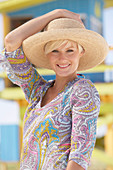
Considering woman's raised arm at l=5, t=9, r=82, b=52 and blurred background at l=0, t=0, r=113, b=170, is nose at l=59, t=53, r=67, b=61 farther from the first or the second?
blurred background at l=0, t=0, r=113, b=170

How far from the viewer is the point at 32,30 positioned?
1.53 m

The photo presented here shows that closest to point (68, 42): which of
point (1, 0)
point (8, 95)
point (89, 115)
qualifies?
point (89, 115)

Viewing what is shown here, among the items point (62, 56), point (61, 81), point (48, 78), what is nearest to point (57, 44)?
point (62, 56)

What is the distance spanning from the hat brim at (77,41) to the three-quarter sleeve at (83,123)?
0.72 feet

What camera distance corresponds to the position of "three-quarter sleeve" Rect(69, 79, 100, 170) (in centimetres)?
126

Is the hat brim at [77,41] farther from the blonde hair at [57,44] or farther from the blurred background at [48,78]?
the blurred background at [48,78]

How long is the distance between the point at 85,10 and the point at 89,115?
453 centimetres

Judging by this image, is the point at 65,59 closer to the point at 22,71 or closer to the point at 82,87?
the point at 82,87

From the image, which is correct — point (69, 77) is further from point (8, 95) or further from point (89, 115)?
point (8, 95)

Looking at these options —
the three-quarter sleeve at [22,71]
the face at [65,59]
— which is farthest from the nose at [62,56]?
the three-quarter sleeve at [22,71]

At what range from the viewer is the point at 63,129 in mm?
1341

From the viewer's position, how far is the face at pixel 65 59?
141 cm

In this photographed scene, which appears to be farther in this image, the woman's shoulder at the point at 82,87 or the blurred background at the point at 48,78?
the blurred background at the point at 48,78

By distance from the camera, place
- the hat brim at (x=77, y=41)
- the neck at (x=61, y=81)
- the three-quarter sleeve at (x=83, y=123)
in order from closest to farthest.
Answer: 1. the three-quarter sleeve at (x=83, y=123)
2. the hat brim at (x=77, y=41)
3. the neck at (x=61, y=81)
